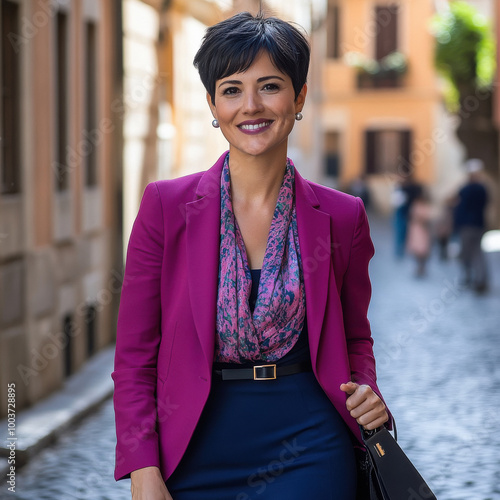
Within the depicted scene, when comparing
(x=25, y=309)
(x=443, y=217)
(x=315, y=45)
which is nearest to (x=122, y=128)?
(x=25, y=309)

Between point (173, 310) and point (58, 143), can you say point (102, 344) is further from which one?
point (173, 310)

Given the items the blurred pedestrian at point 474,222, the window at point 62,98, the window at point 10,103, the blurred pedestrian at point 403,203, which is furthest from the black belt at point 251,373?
the blurred pedestrian at point 403,203

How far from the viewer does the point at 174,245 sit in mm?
2607

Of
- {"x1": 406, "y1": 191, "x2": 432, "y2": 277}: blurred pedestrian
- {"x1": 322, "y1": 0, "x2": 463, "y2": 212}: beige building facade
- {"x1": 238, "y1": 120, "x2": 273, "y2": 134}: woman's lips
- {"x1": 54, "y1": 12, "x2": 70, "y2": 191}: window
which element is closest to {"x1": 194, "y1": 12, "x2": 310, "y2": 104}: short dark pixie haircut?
{"x1": 238, "y1": 120, "x2": 273, "y2": 134}: woman's lips

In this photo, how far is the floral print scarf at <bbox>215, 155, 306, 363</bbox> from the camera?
2508mm

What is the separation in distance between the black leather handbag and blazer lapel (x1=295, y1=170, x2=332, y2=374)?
0.75ft

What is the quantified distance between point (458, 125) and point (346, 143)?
10453mm

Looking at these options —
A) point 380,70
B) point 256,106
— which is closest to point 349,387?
point 256,106

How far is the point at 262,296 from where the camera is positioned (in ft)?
8.28

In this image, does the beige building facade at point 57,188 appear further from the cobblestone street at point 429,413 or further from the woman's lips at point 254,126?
the woman's lips at point 254,126

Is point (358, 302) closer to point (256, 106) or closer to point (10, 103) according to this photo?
point (256, 106)

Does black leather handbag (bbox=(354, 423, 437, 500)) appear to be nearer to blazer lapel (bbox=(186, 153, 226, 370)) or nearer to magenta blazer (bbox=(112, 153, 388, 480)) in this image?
magenta blazer (bbox=(112, 153, 388, 480))

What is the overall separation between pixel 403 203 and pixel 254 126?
19856mm

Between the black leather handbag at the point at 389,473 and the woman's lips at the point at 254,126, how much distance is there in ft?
2.46
